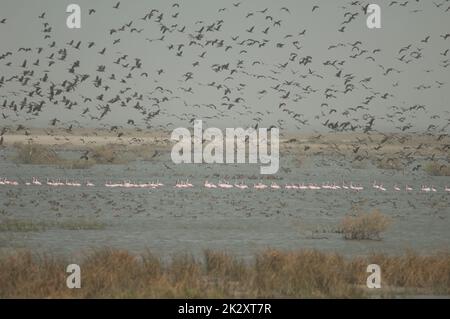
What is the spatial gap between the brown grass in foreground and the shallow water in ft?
24.4

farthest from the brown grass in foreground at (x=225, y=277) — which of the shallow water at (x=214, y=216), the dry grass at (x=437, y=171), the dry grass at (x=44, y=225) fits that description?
the dry grass at (x=437, y=171)

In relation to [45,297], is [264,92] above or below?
above

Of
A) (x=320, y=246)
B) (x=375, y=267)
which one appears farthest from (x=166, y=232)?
(x=375, y=267)

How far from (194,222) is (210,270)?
68.4ft

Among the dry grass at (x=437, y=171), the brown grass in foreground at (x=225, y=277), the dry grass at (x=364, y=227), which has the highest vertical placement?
the dry grass at (x=437, y=171)

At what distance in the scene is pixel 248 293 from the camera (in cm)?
2175

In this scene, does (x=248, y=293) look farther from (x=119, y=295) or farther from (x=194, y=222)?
(x=194, y=222)

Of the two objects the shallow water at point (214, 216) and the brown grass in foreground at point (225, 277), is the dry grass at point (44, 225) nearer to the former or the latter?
the shallow water at point (214, 216)

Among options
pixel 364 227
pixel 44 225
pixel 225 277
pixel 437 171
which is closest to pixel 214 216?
pixel 44 225

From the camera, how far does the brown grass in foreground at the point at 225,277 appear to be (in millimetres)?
21250

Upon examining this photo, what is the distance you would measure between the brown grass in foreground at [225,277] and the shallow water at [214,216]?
7426 millimetres

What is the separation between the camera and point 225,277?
24438mm

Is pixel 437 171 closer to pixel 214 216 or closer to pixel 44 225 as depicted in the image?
pixel 214 216
